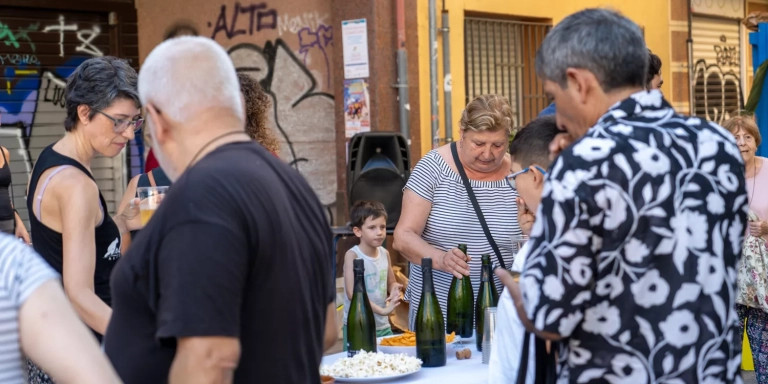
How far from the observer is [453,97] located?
12.2 meters

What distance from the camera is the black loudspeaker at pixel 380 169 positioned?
934 cm

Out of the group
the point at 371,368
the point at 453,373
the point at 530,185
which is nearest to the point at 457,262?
the point at 453,373

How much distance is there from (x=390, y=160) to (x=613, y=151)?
23.7 ft

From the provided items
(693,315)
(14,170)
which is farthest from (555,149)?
(14,170)

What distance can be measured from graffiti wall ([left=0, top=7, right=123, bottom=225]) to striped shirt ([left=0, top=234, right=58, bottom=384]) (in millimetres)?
8112

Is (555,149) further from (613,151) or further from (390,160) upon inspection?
(390,160)

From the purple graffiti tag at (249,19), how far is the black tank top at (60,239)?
7497mm

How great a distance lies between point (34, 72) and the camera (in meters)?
9.79

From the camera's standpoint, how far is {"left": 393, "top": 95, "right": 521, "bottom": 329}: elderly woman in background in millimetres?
5020

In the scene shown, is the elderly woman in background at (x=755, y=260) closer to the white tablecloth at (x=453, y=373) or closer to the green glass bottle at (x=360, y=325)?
the white tablecloth at (x=453, y=373)

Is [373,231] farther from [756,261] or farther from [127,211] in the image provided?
[127,211]

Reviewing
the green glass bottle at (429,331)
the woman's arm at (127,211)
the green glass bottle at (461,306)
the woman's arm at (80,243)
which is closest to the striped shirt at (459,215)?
the green glass bottle at (461,306)

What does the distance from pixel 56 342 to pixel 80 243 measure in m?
1.70

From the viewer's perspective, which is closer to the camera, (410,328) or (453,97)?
(410,328)
